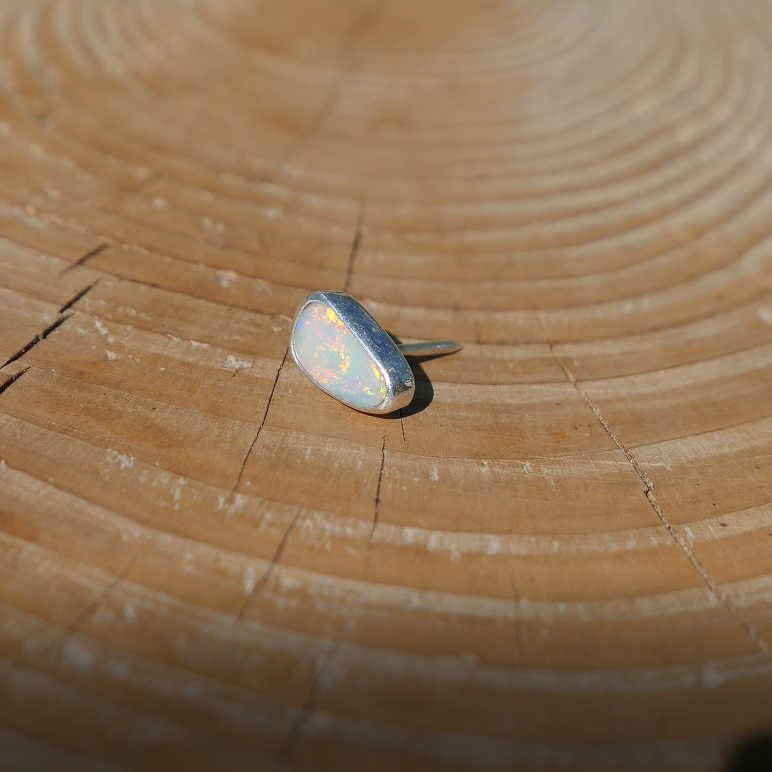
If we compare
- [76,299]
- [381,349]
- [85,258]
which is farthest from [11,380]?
[381,349]

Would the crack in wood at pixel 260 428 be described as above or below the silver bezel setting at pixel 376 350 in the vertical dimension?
below

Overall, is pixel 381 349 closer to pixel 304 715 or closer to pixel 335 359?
pixel 335 359

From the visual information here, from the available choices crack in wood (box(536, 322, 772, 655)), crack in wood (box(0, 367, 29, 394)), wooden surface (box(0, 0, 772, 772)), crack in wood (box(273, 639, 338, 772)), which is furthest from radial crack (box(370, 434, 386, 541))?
crack in wood (box(0, 367, 29, 394))

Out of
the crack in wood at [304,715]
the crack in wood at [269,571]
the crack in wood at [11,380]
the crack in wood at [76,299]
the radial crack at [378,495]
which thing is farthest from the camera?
the crack in wood at [76,299]

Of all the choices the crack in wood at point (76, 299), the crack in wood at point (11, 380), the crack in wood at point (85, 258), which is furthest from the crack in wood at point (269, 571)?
the crack in wood at point (85, 258)

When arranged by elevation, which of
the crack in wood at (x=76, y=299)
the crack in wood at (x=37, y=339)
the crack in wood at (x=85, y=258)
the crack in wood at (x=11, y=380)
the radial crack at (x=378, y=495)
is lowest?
the crack in wood at (x=11, y=380)

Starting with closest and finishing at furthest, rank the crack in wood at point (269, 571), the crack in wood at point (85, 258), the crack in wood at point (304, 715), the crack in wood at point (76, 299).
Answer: the crack in wood at point (304, 715) < the crack in wood at point (269, 571) < the crack in wood at point (76, 299) < the crack in wood at point (85, 258)

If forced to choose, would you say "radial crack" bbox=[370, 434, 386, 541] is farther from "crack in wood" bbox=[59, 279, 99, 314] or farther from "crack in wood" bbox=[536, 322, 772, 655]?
"crack in wood" bbox=[59, 279, 99, 314]

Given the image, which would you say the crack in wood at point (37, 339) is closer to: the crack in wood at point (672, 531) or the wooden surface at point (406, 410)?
the wooden surface at point (406, 410)
